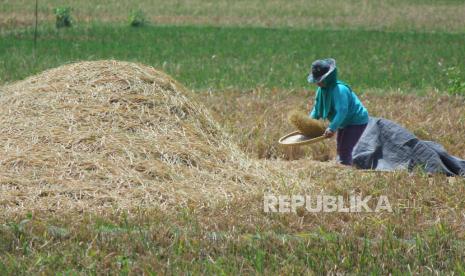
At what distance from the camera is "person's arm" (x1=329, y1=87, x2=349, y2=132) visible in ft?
21.7

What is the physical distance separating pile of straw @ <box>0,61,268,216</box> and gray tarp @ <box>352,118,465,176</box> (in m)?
1.01

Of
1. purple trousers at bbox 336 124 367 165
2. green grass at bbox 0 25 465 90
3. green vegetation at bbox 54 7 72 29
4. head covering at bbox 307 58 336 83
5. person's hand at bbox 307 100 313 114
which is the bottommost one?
green vegetation at bbox 54 7 72 29

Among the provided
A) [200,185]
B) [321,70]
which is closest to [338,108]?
[321,70]

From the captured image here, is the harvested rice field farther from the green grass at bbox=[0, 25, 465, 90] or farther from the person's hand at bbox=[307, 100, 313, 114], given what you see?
the green grass at bbox=[0, 25, 465, 90]

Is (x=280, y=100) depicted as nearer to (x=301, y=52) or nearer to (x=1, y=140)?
(x=1, y=140)

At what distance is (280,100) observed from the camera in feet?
31.4

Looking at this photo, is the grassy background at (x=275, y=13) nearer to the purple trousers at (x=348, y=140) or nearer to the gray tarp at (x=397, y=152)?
the purple trousers at (x=348, y=140)

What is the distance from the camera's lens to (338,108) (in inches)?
263

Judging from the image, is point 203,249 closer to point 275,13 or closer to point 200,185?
point 200,185

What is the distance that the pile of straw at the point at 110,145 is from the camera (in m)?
5.43

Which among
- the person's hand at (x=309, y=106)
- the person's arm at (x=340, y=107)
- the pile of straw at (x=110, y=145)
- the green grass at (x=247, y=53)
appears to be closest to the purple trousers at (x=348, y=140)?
the person's arm at (x=340, y=107)

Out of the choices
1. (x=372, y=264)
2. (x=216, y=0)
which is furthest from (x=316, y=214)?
(x=216, y=0)

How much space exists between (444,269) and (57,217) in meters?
2.22

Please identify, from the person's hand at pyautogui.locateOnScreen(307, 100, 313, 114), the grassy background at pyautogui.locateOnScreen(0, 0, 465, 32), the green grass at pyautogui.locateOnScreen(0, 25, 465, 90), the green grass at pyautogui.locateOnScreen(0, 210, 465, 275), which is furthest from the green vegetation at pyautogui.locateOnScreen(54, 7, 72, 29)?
the green grass at pyautogui.locateOnScreen(0, 210, 465, 275)
